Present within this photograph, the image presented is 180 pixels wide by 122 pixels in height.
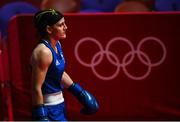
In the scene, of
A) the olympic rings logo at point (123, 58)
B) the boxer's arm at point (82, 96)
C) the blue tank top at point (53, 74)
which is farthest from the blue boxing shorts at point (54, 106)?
the olympic rings logo at point (123, 58)

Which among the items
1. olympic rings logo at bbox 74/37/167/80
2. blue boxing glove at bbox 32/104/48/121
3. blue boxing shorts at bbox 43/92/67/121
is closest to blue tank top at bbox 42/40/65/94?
blue boxing shorts at bbox 43/92/67/121

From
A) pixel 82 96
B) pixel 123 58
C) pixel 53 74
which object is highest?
pixel 53 74

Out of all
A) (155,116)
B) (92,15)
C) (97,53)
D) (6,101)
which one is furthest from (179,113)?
(6,101)

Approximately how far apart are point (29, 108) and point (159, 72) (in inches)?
64.4

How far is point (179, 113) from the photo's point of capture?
18.1 feet

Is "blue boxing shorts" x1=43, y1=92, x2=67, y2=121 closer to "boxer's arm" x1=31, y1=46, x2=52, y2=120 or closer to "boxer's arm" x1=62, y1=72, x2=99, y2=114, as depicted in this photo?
"boxer's arm" x1=31, y1=46, x2=52, y2=120

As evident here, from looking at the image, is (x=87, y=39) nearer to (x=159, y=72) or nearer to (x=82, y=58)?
(x=82, y=58)

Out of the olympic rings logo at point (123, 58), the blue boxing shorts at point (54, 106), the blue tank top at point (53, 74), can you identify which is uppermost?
the blue tank top at point (53, 74)

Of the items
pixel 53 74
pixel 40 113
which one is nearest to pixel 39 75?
pixel 53 74

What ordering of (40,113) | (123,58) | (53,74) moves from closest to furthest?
1. (40,113)
2. (53,74)
3. (123,58)

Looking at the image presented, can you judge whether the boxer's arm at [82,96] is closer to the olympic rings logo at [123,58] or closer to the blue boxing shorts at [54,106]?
the blue boxing shorts at [54,106]

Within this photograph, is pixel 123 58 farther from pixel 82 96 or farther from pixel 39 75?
pixel 39 75

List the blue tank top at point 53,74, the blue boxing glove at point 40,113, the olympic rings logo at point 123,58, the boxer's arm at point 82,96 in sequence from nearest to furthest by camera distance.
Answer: the blue boxing glove at point 40,113, the blue tank top at point 53,74, the boxer's arm at point 82,96, the olympic rings logo at point 123,58

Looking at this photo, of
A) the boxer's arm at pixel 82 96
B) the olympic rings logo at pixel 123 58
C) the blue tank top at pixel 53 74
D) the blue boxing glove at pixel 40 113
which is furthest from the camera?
the olympic rings logo at pixel 123 58
